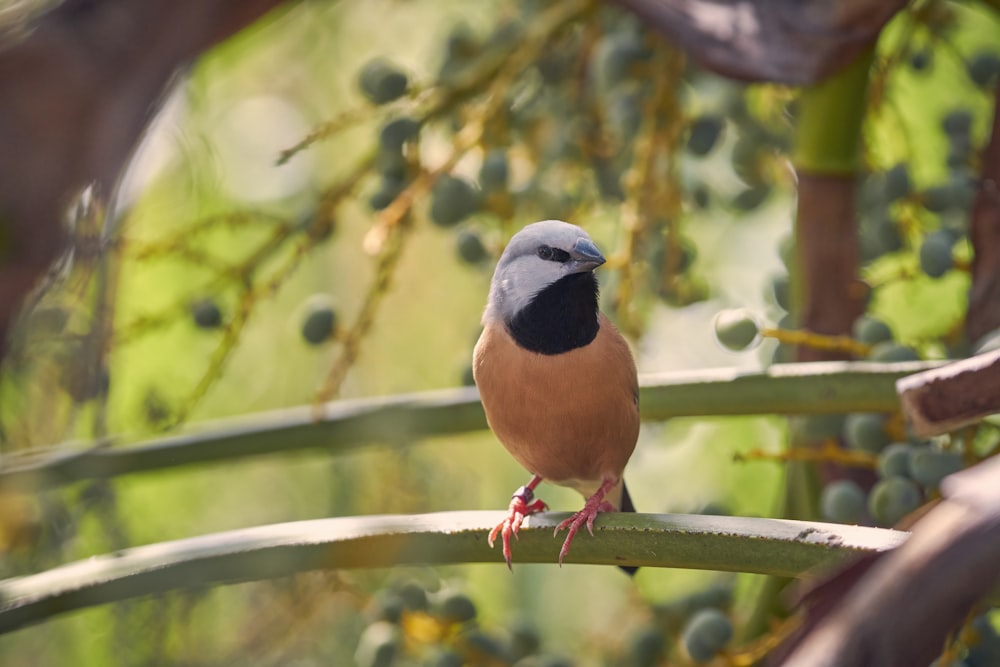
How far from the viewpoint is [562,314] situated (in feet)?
3.77

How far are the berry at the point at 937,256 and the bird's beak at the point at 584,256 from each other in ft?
1.38

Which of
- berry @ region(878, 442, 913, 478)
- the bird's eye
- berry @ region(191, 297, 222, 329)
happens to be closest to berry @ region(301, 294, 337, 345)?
berry @ region(191, 297, 222, 329)

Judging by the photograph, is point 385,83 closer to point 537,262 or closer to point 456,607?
point 537,262

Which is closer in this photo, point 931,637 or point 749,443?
point 931,637

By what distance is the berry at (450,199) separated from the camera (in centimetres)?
146

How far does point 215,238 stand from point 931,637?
1910 millimetres

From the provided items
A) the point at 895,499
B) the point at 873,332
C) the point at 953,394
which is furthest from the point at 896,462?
the point at 953,394

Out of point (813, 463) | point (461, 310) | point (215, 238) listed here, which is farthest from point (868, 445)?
point (215, 238)

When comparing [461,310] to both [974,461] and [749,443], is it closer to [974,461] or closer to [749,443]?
[749,443]

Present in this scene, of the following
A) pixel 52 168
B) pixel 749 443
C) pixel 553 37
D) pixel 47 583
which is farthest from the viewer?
pixel 749 443

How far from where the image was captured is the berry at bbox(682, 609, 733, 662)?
127 cm

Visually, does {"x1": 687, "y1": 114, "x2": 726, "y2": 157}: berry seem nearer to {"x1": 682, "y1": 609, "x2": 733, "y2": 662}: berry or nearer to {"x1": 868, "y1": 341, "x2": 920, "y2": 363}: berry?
{"x1": 868, "y1": 341, "x2": 920, "y2": 363}: berry

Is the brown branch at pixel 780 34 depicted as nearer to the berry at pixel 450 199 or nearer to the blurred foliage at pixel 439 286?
the blurred foliage at pixel 439 286

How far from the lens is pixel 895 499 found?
1.15 m
